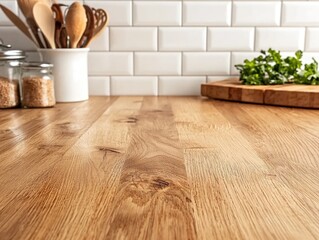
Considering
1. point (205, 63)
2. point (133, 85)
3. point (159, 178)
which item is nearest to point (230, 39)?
point (205, 63)

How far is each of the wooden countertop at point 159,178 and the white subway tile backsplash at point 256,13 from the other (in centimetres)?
47

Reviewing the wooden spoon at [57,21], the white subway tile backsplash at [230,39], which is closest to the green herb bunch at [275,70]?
the white subway tile backsplash at [230,39]

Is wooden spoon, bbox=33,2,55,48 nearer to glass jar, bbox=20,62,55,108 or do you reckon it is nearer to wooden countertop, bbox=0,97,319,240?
glass jar, bbox=20,62,55,108

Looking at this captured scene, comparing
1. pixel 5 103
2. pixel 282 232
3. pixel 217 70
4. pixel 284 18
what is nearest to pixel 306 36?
pixel 284 18

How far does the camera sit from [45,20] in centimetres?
96

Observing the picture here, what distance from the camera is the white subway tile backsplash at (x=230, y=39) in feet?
3.83

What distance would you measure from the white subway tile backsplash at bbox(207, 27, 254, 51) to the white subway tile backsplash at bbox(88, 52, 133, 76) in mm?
264

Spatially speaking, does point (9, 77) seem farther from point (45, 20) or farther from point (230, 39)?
point (230, 39)

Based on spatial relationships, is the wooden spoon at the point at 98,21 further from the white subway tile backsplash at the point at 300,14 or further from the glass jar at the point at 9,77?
the white subway tile backsplash at the point at 300,14

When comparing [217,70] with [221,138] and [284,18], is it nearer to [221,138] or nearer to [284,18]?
[284,18]

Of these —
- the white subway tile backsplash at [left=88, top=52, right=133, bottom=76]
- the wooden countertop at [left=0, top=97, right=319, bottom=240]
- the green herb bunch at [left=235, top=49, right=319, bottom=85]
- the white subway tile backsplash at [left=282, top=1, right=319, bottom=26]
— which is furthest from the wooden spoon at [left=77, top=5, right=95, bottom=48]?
the white subway tile backsplash at [left=282, top=1, right=319, bottom=26]

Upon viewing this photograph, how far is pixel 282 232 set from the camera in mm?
301

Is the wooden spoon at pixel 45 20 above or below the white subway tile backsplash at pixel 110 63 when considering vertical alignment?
above

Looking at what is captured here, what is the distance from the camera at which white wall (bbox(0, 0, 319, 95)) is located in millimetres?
1153
